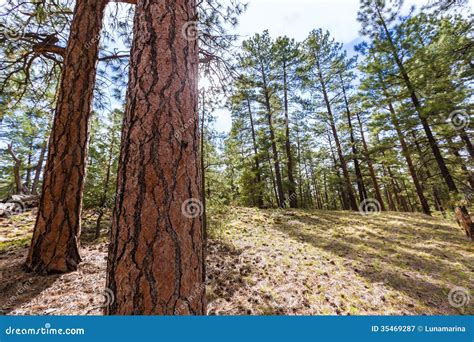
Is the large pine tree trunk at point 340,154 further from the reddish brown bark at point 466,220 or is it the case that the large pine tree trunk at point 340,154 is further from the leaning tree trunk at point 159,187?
the leaning tree trunk at point 159,187

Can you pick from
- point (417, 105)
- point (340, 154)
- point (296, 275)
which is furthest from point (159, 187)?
point (340, 154)

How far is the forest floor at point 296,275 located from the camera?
263cm

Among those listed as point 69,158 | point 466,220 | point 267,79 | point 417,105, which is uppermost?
point 267,79

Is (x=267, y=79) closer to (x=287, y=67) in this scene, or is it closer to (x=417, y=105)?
(x=287, y=67)

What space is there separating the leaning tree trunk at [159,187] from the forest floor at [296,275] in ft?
6.38

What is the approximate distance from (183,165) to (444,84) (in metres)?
10.0

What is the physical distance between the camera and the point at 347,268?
4.14 meters

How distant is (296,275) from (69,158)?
172 inches

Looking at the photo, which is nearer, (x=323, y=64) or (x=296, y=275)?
(x=296, y=275)

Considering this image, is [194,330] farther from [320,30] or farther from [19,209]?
[320,30]

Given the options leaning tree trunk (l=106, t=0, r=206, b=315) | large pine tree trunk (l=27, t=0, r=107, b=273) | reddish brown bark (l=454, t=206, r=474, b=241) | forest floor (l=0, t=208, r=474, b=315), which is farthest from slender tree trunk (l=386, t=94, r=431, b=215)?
large pine tree trunk (l=27, t=0, r=107, b=273)

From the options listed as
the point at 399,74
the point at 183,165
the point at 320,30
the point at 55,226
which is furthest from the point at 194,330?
the point at 320,30

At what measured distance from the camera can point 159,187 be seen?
3.57 feet

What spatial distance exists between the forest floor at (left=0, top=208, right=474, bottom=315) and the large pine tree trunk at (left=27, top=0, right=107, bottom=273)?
1.09 ft
